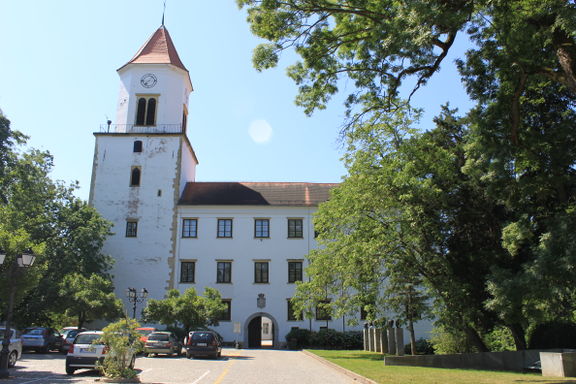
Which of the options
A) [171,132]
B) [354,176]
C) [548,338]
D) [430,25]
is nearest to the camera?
[430,25]

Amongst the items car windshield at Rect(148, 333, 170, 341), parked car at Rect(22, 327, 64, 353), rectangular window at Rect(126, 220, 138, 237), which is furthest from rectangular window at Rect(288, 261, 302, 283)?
parked car at Rect(22, 327, 64, 353)

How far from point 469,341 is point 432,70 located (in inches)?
550

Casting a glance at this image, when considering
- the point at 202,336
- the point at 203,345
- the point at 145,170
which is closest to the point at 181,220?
the point at 145,170

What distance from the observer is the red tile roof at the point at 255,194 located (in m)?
41.8

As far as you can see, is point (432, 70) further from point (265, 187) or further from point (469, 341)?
point (265, 187)

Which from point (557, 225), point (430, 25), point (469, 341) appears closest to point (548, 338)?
point (469, 341)

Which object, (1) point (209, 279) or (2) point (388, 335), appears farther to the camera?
(1) point (209, 279)

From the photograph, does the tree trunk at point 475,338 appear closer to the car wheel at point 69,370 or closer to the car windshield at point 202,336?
the car windshield at point 202,336

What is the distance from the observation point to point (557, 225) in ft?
42.5

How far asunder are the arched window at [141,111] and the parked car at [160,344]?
22715 mm

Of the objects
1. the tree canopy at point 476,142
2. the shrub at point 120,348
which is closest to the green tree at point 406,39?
the tree canopy at point 476,142

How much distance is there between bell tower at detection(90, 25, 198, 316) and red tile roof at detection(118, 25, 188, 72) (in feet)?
0.30

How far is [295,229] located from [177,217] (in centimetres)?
986

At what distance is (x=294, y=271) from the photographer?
39.9 metres
